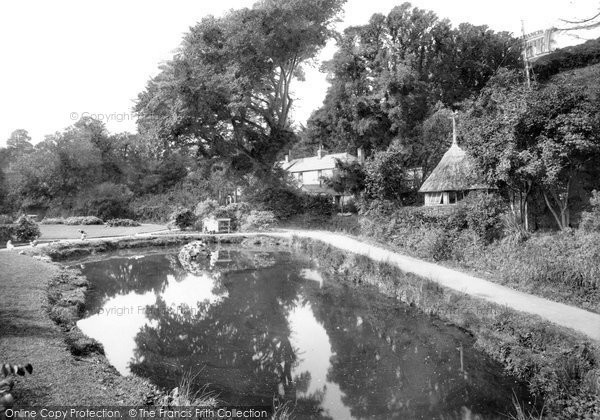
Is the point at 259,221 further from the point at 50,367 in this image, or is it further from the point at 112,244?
the point at 50,367

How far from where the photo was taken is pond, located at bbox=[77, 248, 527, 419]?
6520 millimetres

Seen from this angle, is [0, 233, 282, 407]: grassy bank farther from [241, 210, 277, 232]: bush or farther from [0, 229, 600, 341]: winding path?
[241, 210, 277, 232]: bush

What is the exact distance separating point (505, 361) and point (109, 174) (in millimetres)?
44633

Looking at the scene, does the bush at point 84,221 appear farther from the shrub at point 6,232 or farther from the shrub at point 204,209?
the shrub at point 204,209

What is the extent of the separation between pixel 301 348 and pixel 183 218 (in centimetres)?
2191

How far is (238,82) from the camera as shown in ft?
92.2

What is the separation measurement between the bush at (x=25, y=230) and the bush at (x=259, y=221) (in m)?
12.7

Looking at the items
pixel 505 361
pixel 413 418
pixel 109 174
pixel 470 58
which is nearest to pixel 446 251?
pixel 505 361

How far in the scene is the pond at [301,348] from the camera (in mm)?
6520

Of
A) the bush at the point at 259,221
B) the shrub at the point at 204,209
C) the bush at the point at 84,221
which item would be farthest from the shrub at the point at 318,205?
the bush at the point at 84,221

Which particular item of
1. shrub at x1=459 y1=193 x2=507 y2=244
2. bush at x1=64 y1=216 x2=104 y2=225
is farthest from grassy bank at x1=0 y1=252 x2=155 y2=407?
bush at x1=64 y1=216 x2=104 y2=225

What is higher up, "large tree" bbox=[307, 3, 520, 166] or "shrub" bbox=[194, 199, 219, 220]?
"large tree" bbox=[307, 3, 520, 166]

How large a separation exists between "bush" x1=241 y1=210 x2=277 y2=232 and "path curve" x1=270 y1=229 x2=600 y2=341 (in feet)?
42.6

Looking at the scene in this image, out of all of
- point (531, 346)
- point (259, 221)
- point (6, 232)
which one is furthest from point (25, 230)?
point (531, 346)
